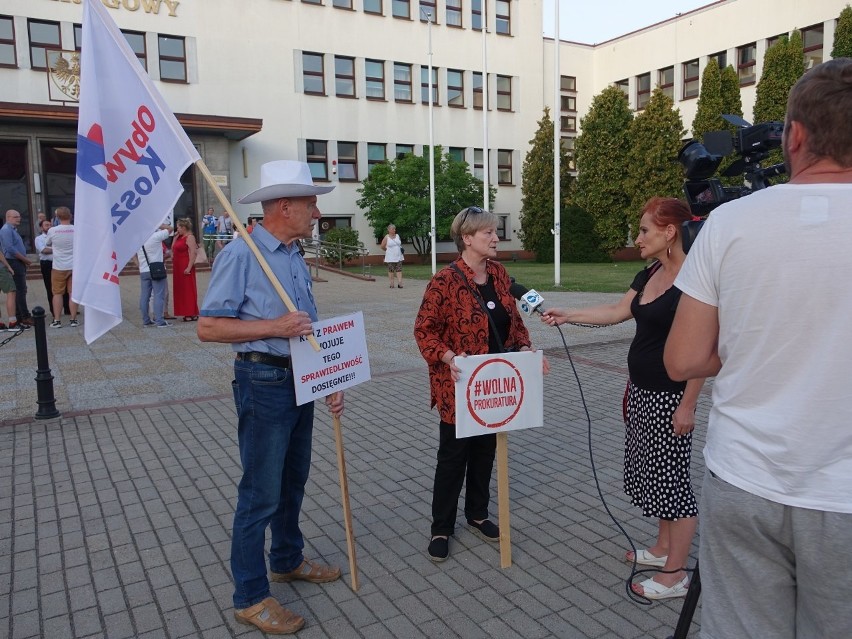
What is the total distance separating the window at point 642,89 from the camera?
1601 inches

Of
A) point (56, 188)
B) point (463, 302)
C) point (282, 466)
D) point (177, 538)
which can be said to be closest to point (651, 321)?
point (463, 302)

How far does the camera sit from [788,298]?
1664 millimetres

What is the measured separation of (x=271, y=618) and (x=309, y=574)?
0.50 meters

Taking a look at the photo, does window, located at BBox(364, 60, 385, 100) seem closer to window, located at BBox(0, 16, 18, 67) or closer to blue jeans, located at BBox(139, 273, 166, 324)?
window, located at BBox(0, 16, 18, 67)

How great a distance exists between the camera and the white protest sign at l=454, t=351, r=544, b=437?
358 cm

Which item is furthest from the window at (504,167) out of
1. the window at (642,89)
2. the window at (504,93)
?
the window at (642,89)

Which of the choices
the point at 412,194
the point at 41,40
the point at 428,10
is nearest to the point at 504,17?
the point at 428,10

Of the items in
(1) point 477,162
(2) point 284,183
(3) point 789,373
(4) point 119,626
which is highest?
(1) point 477,162

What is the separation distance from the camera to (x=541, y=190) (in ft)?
122

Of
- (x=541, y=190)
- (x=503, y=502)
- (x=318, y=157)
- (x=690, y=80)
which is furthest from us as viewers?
(x=690, y=80)

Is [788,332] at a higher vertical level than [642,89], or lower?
lower

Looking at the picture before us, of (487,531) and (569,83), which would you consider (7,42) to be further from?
(569,83)

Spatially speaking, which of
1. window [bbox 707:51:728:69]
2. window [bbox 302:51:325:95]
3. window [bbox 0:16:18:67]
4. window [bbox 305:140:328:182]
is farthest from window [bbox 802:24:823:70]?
window [bbox 0:16:18:67]

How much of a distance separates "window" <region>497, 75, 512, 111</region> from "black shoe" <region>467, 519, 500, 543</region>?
36.6m
